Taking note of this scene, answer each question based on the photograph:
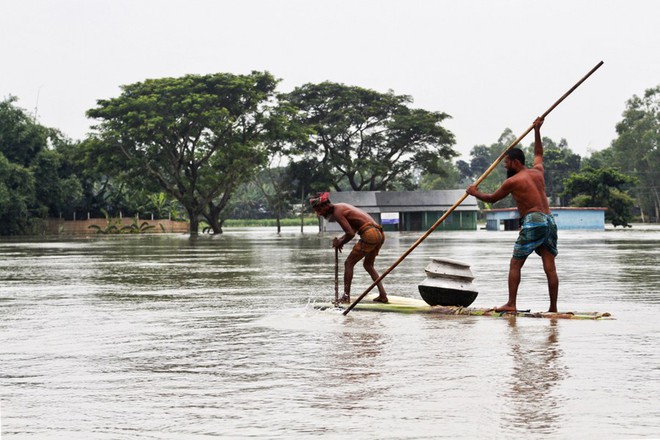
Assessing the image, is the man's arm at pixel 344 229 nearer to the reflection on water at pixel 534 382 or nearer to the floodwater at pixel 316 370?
the floodwater at pixel 316 370

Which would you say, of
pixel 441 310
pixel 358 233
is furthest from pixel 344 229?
pixel 441 310

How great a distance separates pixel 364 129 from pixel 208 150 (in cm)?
2274

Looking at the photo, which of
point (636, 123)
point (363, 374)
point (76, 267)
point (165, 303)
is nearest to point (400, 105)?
point (636, 123)

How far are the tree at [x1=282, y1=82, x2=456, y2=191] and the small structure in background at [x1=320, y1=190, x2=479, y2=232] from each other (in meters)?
2.79

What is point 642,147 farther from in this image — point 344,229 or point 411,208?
point 344,229

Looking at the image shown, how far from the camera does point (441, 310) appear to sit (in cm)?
1177

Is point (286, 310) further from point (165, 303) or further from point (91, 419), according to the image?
Result: point (91, 419)

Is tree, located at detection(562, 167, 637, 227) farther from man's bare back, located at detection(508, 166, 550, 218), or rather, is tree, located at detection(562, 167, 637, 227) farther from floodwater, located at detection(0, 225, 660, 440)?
man's bare back, located at detection(508, 166, 550, 218)

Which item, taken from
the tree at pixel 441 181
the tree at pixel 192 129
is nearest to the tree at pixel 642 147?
the tree at pixel 441 181

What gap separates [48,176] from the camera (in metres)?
77.3

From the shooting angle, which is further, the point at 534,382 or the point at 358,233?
the point at 358,233

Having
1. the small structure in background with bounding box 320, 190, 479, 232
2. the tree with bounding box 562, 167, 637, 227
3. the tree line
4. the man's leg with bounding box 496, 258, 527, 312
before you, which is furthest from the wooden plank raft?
the tree with bounding box 562, 167, 637, 227

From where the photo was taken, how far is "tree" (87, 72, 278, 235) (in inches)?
2635

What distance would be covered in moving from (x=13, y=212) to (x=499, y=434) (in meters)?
71.0
